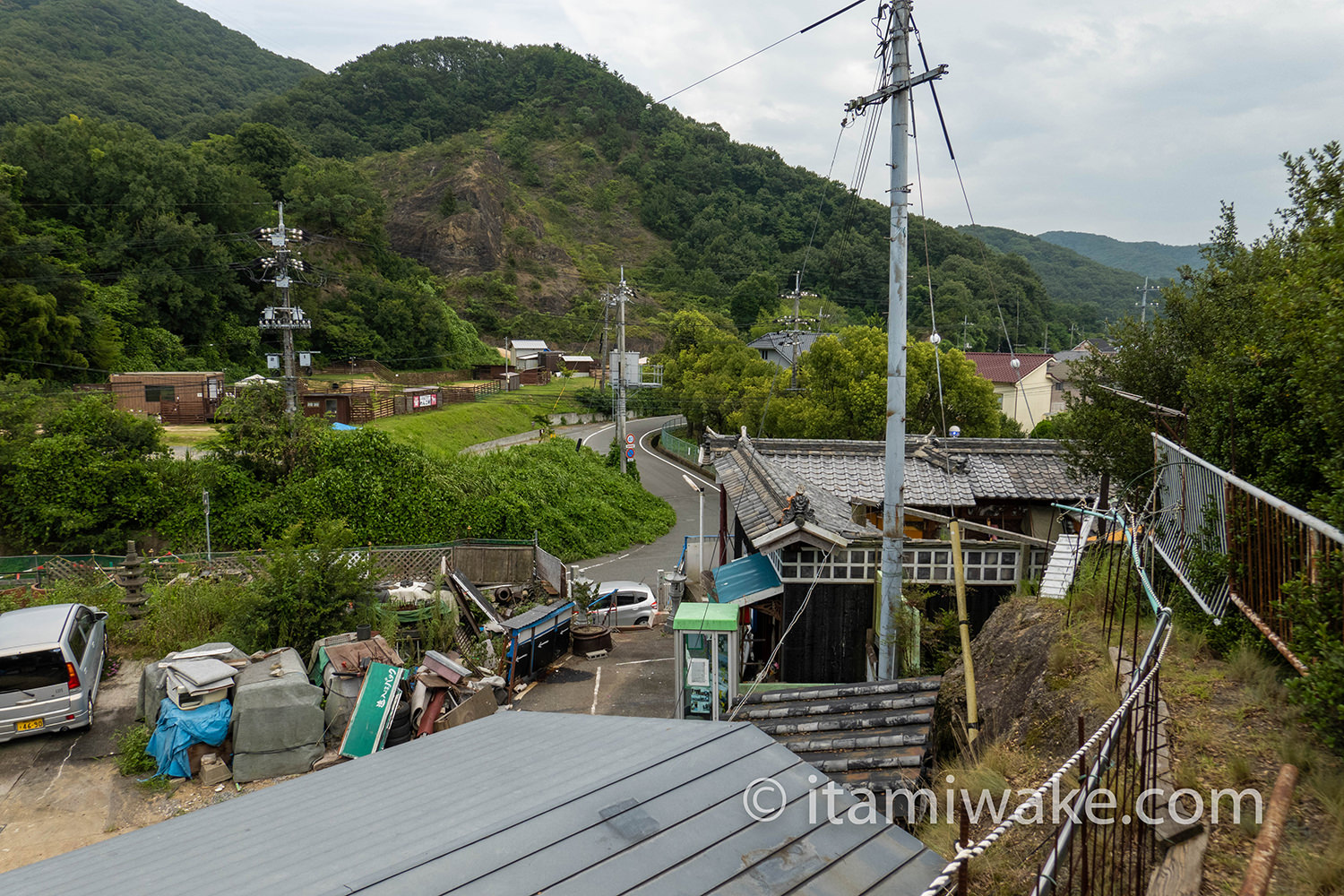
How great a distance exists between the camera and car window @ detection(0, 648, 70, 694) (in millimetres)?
9281

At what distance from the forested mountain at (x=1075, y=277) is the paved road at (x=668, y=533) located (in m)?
77.5

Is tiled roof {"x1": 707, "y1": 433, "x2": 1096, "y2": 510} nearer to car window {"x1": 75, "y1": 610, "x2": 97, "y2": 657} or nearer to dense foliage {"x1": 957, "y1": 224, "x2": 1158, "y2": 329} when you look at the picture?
car window {"x1": 75, "y1": 610, "x2": 97, "y2": 657}

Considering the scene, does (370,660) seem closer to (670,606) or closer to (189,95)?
(670,606)

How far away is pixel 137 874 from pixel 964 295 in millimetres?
82442

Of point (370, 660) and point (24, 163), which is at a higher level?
point (24, 163)

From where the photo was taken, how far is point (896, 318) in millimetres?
7996

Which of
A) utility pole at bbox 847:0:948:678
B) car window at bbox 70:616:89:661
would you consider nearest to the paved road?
car window at bbox 70:616:89:661

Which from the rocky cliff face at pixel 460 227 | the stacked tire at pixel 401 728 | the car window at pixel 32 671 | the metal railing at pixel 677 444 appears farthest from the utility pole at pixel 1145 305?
the rocky cliff face at pixel 460 227

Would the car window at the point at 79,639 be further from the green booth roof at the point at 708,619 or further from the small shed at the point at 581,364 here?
the small shed at the point at 581,364

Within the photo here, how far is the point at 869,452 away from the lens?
1473 cm

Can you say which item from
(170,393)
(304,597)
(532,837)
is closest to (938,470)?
(304,597)

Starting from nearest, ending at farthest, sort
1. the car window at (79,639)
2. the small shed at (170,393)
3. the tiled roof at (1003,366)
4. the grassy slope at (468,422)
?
the car window at (79,639), the grassy slope at (468,422), the small shed at (170,393), the tiled roof at (1003,366)

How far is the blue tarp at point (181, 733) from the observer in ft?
29.6

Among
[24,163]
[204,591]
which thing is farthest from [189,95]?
[204,591]
